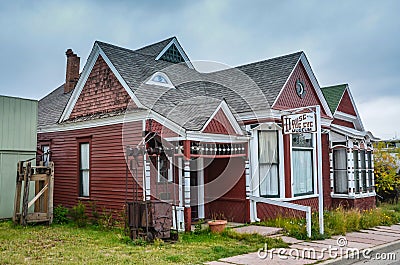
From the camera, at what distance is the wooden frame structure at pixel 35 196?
43.4ft

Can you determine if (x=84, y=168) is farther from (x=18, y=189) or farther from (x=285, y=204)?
(x=285, y=204)

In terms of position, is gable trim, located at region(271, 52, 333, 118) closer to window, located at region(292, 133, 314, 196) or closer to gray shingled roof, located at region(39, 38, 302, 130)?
gray shingled roof, located at region(39, 38, 302, 130)

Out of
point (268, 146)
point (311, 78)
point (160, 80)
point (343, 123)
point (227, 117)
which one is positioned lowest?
point (268, 146)

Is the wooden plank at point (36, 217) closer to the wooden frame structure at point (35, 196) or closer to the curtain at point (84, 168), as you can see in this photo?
the wooden frame structure at point (35, 196)

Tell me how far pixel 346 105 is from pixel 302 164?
535cm

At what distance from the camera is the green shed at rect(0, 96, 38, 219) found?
14055mm

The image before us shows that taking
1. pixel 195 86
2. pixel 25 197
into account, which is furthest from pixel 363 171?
pixel 25 197

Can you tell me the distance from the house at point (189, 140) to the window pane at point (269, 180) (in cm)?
3

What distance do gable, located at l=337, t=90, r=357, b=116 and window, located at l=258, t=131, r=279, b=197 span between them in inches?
224

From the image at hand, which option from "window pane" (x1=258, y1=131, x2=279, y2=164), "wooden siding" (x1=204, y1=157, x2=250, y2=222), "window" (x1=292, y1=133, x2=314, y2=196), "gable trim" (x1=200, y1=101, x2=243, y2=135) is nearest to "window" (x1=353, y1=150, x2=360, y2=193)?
"window" (x1=292, y1=133, x2=314, y2=196)

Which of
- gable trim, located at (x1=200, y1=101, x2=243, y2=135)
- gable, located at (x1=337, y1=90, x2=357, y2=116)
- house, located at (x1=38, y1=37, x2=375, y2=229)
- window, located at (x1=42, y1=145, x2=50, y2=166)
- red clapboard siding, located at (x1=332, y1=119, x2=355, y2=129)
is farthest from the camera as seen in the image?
gable, located at (x1=337, y1=90, x2=357, y2=116)

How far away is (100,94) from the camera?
1443 cm

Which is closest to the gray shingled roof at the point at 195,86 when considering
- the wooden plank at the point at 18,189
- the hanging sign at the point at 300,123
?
the hanging sign at the point at 300,123

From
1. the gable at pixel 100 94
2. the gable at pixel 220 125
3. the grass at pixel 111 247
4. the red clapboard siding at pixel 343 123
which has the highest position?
the gable at pixel 100 94
